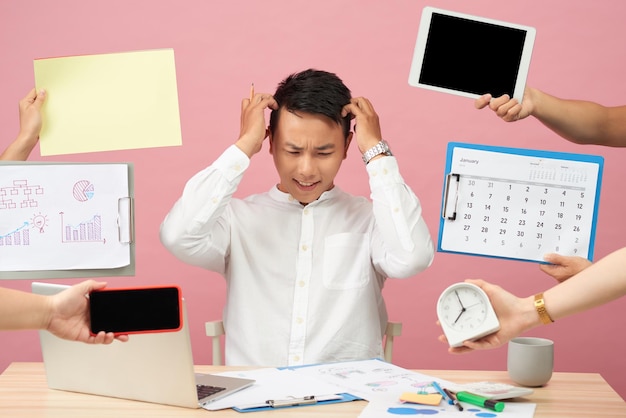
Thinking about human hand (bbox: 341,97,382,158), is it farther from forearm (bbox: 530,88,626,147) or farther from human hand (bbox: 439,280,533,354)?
human hand (bbox: 439,280,533,354)

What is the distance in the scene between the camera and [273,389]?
1741 millimetres

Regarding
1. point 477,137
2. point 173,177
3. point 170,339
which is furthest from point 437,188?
point 170,339

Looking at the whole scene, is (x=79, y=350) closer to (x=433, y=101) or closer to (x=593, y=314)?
(x=433, y=101)

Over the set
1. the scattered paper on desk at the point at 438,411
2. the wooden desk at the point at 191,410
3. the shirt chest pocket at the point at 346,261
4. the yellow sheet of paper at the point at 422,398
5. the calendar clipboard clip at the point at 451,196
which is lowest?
the wooden desk at the point at 191,410

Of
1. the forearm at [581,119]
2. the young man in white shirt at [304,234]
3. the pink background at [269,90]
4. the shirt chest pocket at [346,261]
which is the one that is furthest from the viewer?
the pink background at [269,90]

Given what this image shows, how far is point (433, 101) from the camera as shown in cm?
301

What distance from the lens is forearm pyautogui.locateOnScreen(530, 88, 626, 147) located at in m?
2.10

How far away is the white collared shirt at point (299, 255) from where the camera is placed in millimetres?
2203

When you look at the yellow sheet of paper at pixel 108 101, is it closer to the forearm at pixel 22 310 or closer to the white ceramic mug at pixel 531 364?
the forearm at pixel 22 310

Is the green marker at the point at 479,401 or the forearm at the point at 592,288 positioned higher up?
the forearm at the point at 592,288

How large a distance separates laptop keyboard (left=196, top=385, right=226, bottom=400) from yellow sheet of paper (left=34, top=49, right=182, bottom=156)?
616 mm

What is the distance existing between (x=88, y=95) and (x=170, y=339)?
72 cm

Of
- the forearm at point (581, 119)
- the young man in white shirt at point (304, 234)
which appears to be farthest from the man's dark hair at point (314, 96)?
the forearm at point (581, 119)

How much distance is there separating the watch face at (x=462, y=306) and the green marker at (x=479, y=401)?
0.47 ft
